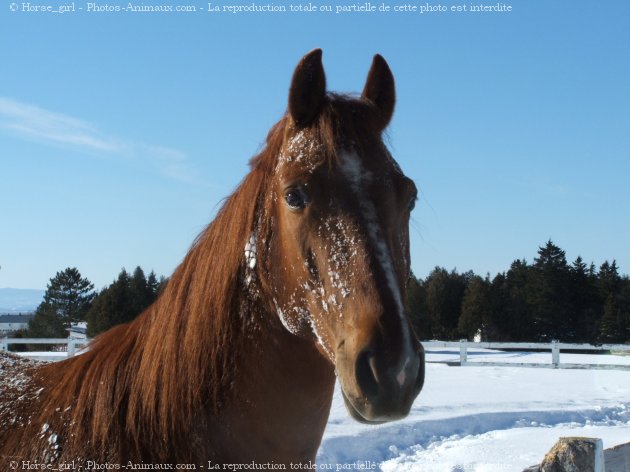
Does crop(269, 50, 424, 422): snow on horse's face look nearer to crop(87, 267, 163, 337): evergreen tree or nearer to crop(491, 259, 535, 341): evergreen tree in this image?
crop(87, 267, 163, 337): evergreen tree

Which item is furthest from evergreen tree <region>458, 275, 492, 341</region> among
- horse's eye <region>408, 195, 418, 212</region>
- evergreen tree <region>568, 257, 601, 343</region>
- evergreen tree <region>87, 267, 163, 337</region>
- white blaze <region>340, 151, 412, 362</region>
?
white blaze <region>340, 151, 412, 362</region>

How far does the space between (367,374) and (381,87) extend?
1.41m

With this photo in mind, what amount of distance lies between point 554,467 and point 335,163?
186cm

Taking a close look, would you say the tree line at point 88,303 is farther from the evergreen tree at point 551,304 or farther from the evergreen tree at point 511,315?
the evergreen tree at point 551,304

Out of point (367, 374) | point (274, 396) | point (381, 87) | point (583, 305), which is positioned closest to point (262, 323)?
point (274, 396)

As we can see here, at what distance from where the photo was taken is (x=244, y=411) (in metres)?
2.27

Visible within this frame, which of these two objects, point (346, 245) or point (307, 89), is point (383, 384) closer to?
point (346, 245)

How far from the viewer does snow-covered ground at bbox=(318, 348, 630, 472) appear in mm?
6980

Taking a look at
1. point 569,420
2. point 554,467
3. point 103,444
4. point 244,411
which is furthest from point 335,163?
point 569,420

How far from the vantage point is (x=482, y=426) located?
9148 mm

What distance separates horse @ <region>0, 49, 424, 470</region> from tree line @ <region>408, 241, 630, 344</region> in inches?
1071

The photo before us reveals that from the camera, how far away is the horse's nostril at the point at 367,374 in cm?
175

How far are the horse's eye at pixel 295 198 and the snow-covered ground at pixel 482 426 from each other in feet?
16.1

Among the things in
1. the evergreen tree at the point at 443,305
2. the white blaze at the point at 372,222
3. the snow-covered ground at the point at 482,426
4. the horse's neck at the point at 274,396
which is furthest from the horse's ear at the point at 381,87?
the evergreen tree at the point at 443,305
